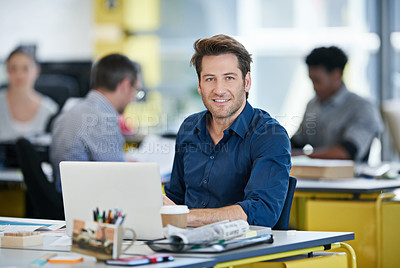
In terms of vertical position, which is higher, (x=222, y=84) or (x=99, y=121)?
(x=222, y=84)

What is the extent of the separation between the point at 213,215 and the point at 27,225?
77cm

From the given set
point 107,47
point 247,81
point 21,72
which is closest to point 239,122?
point 247,81

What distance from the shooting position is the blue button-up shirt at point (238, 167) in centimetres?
242

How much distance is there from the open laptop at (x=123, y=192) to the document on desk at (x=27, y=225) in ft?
1.30

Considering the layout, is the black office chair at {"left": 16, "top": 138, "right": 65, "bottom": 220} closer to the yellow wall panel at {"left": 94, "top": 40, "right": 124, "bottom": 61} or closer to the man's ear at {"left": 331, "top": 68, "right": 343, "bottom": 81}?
the man's ear at {"left": 331, "top": 68, "right": 343, "bottom": 81}

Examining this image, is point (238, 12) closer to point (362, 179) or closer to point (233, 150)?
point (362, 179)

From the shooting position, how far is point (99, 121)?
3818mm

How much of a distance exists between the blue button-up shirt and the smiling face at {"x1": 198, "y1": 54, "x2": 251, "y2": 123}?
0.07 m

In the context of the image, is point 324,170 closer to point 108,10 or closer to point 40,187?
point 40,187

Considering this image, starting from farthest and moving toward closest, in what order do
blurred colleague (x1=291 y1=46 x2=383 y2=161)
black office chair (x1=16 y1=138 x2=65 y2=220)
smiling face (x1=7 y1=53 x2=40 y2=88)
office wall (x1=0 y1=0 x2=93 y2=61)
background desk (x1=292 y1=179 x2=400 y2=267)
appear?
office wall (x1=0 y1=0 x2=93 y2=61), smiling face (x1=7 y1=53 x2=40 y2=88), blurred colleague (x1=291 y1=46 x2=383 y2=161), black office chair (x1=16 y1=138 x2=65 y2=220), background desk (x1=292 y1=179 x2=400 y2=267)

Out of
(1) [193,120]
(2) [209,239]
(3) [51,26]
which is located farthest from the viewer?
(3) [51,26]

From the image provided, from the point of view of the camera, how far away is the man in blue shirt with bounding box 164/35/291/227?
248 cm

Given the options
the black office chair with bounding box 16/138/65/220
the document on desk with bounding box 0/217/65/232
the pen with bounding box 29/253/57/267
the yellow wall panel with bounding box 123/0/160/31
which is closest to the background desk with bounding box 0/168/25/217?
the black office chair with bounding box 16/138/65/220

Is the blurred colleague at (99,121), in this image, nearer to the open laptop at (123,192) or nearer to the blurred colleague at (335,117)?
the blurred colleague at (335,117)
